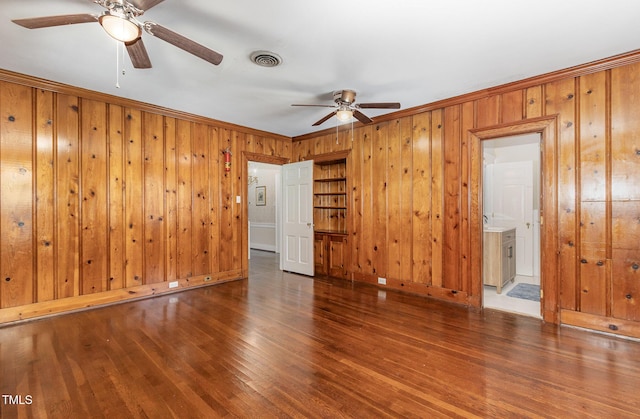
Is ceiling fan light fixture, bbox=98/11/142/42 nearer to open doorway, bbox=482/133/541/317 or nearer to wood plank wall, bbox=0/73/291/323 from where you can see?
wood plank wall, bbox=0/73/291/323

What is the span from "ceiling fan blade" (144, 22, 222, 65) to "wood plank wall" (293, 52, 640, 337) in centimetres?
298

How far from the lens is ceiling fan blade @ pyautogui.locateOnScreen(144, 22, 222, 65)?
6.21ft

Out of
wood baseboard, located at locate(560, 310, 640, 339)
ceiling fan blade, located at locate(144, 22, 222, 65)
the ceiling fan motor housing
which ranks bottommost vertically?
wood baseboard, located at locate(560, 310, 640, 339)

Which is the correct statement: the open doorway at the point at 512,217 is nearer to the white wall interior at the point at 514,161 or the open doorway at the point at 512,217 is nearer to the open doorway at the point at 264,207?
the white wall interior at the point at 514,161

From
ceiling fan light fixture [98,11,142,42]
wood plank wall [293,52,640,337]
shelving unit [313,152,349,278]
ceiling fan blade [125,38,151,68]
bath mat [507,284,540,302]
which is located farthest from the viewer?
shelving unit [313,152,349,278]

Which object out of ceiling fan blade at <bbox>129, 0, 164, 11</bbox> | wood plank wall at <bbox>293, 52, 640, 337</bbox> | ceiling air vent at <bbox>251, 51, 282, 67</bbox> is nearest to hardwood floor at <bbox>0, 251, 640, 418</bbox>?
wood plank wall at <bbox>293, 52, 640, 337</bbox>

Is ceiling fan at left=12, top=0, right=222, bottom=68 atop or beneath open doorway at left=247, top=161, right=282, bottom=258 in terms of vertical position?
atop

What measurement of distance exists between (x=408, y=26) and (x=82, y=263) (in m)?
4.43

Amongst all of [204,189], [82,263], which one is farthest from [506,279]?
[82,263]

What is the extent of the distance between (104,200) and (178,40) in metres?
2.75

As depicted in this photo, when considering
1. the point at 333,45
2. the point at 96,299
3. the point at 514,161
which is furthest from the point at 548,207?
the point at 96,299

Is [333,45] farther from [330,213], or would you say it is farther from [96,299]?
[96,299]

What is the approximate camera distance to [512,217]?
5512 mm

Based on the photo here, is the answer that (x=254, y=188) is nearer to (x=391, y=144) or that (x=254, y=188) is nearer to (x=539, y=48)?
(x=391, y=144)
